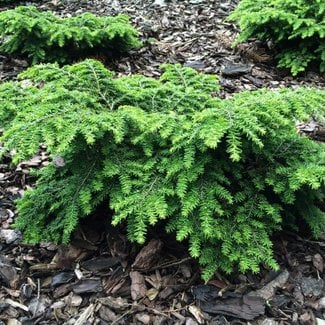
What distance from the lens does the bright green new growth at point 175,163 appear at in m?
2.53

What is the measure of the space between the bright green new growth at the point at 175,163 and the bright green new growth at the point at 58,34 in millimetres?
2223

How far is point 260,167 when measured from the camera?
288cm

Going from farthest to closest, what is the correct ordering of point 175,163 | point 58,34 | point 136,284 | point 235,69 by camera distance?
point 235,69 → point 58,34 → point 136,284 → point 175,163

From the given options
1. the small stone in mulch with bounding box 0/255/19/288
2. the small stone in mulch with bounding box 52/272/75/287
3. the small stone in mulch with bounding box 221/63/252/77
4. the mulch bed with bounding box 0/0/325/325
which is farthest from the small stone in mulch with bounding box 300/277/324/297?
the small stone in mulch with bounding box 221/63/252/77

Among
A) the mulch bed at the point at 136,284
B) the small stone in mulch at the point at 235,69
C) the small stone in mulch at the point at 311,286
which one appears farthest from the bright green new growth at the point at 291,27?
the small stone in mulch at the point at 311,286

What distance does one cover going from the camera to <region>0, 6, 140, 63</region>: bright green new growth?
5.11 meters

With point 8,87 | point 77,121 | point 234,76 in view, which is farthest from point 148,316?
point 234,76

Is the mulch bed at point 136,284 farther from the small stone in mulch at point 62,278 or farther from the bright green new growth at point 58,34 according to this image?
the bright green new growth at point 58,34

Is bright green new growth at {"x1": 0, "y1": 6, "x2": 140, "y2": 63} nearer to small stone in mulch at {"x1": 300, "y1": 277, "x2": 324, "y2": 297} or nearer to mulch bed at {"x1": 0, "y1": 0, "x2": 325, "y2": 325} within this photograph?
mulch bed at {"x1": 0, "y1": 0, "x2": 325, "y2": 325}

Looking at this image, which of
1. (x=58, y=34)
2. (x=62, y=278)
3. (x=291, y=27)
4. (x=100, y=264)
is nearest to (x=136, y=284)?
(x=100, y=264)

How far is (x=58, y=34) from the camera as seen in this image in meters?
5.04

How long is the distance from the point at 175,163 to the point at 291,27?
3464 mm

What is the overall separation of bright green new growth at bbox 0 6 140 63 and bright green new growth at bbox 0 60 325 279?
7.29 ft

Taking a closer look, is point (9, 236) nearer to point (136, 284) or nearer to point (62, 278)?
point (62, 278)
